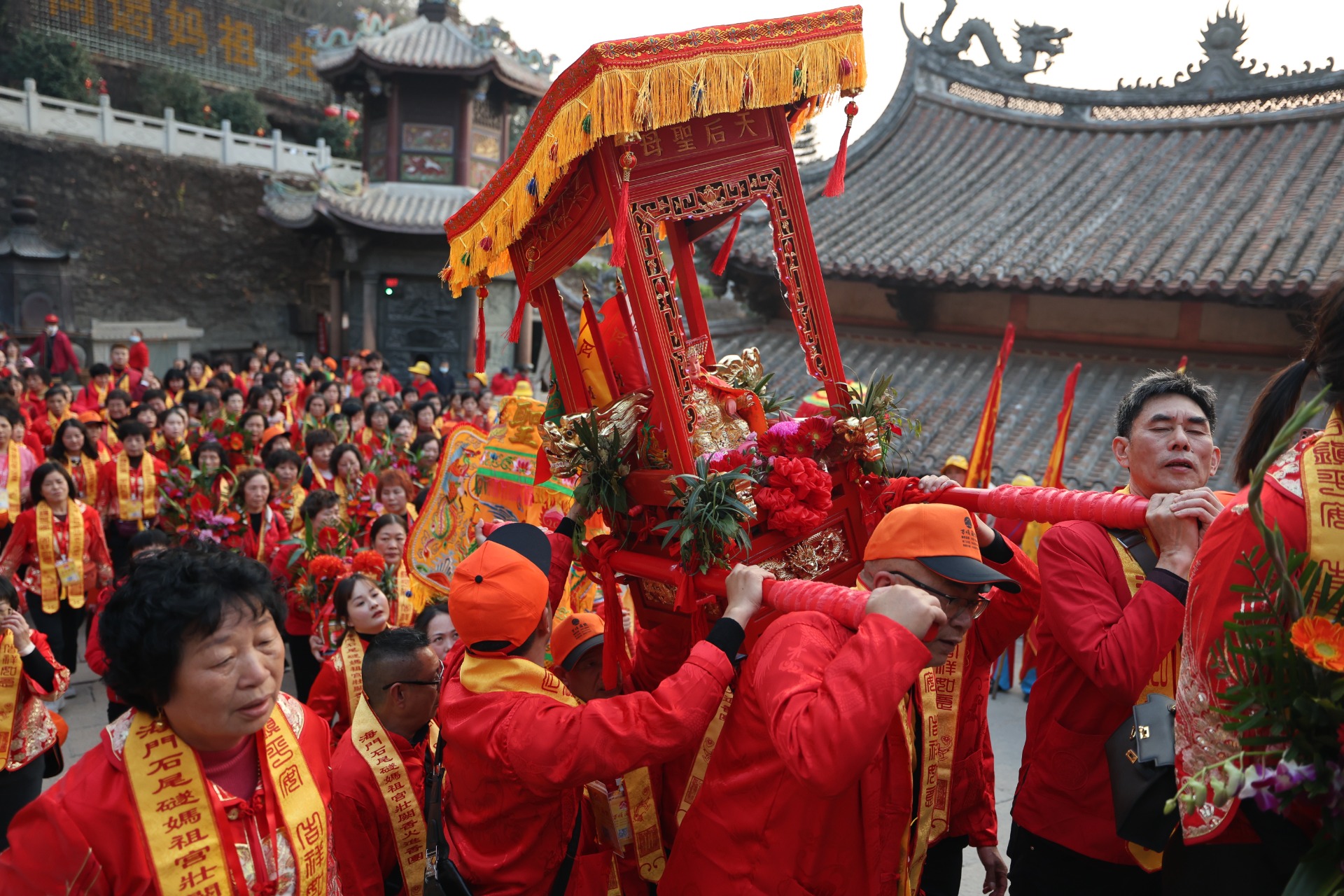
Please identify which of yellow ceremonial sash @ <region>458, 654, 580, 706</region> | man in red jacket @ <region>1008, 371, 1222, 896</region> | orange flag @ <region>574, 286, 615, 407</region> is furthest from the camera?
orange flag @ <region>574, 286, 615, 407</region>

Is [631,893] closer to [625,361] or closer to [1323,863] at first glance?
[625,361]

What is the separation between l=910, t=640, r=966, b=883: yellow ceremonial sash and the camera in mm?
2506

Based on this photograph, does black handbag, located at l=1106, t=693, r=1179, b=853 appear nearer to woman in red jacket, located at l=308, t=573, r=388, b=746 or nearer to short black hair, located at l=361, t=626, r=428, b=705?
short black hair, located at l=361, t=626, r=428, b=705

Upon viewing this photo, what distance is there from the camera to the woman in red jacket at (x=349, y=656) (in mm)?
3848

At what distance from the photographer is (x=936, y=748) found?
261 centimetres

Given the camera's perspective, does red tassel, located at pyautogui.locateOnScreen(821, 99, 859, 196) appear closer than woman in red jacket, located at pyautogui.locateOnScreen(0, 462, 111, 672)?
Yes

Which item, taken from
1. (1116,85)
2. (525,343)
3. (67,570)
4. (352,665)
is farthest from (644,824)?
(525,343)

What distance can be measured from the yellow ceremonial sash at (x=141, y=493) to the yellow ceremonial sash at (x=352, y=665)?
4550mm

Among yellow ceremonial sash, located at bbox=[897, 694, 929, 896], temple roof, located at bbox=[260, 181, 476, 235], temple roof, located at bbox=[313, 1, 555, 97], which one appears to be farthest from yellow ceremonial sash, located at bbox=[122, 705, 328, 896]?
temple roof, located at bbox=[313, 1, 555, 97]

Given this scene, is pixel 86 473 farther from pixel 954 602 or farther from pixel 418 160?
pixel 418 160

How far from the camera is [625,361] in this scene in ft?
10.8

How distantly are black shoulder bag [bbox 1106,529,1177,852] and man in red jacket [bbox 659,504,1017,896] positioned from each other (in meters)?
0.40

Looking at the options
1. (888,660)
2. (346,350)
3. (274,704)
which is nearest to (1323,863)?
(888,660)

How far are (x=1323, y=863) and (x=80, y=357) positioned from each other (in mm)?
22784
